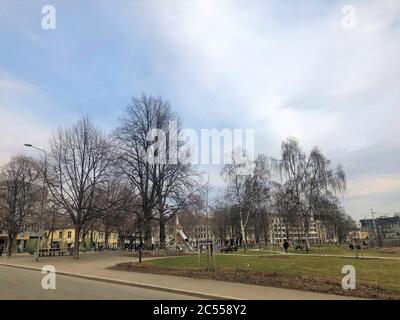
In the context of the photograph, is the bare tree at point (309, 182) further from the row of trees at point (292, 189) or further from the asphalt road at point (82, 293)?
the asphalt road at point (82, 293)

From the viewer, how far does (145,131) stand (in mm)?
45500

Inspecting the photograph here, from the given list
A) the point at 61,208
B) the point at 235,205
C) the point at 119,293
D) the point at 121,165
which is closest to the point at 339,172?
the point at 235,205

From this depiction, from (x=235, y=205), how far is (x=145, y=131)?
2446 cm

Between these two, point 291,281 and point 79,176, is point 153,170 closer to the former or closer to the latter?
point 79,176

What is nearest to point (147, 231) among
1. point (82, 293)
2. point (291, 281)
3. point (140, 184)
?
point (140, 184)

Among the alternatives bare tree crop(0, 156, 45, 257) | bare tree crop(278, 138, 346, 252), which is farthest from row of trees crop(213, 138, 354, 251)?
bare tree crop(0, 156, 45, 257)

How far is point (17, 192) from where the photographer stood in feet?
192

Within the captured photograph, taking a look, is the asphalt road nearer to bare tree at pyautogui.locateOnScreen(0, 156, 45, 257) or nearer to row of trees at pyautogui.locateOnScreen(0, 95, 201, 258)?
row of trees at pyautogui.locateOnScreen(0, 95, 201, 258)

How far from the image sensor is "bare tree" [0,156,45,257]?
58125 mm

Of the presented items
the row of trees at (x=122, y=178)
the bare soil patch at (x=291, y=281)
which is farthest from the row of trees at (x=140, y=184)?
the bare soil patch at (x=291, y=281)

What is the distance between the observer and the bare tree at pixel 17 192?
58.1 meters
